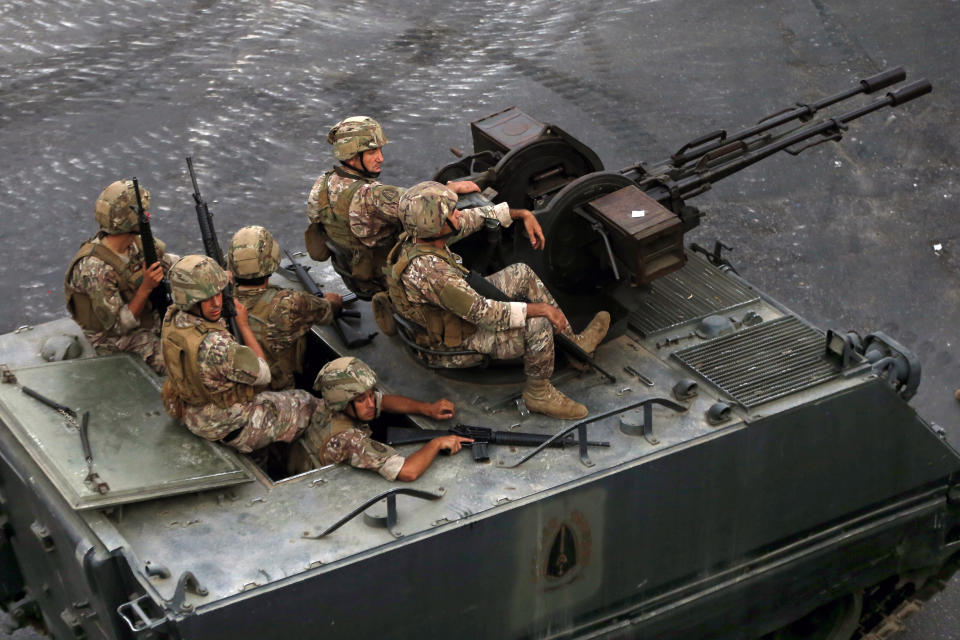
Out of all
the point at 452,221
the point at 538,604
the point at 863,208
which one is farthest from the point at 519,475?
the point at 863,208

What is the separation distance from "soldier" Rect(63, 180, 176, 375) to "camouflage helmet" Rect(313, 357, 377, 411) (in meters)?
1.10

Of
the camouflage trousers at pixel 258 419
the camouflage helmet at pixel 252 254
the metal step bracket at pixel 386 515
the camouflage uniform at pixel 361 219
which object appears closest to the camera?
the metal step bracket at pixel 386 515

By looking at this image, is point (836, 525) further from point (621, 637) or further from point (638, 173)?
point (638, 173)

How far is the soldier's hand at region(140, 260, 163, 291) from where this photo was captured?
7.38m

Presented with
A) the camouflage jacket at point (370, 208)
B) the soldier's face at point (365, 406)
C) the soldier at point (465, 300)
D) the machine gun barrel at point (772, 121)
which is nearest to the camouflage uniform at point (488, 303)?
the soldier at point (465, 300)

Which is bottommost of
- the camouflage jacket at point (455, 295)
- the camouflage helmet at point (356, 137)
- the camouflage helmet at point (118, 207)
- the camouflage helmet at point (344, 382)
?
the camouflage helmet at point (344, 382)

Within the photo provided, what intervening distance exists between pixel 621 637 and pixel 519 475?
1.04 metres

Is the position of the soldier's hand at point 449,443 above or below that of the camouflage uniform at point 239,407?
below

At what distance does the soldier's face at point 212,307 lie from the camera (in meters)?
6.63

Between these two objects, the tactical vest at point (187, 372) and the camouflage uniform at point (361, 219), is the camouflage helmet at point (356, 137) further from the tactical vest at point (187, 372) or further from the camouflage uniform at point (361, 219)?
the tactical vest at point (187, 372)

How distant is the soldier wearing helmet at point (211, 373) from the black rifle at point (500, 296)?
3.31 feet

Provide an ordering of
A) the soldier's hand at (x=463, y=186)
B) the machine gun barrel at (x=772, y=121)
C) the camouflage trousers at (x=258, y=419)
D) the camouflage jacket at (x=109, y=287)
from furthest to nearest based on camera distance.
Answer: the machine gun barrel at (x=772, y=121)
the camouflage jacket at (x=109, y=287)
the soldier's hand at (x=463, y=186)
the camouflage trousers at (x=258, y=419)

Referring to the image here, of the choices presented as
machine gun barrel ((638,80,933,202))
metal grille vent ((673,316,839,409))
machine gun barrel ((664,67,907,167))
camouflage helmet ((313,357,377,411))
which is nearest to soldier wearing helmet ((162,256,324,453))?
camouflage helmet ((313,357,377,411))

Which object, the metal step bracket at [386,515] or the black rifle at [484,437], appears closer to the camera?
the metal step bracket at [386,515]
